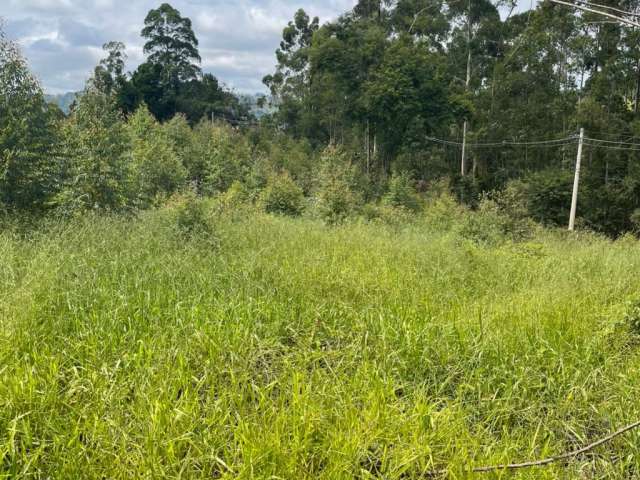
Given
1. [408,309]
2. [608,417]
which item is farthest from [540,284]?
[608,417]

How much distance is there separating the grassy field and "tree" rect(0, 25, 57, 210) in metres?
2.30

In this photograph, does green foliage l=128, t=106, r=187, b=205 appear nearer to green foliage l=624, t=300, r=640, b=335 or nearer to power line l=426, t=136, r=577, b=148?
green foliage l=624, t=300, r=640, b=335

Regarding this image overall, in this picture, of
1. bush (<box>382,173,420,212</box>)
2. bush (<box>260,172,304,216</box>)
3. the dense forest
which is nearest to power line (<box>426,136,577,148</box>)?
the dense forest

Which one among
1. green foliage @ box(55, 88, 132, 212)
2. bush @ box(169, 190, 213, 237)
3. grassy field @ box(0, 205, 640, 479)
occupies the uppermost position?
green foliage @ box(55, 88, 132, 212)

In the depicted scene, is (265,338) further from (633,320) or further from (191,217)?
(191,217)

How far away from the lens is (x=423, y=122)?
76.3 ft

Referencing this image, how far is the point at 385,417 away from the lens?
2281 mm

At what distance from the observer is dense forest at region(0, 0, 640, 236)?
58.6 ft

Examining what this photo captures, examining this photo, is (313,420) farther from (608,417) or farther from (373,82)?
(373,82)

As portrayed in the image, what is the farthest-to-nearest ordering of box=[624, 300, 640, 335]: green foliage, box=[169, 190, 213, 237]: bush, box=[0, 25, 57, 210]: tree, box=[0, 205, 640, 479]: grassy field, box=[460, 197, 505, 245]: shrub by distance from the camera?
box=[460, 197, 505, 245]: shrub, box=[0, 25, 57, 210]: tree, box=[169, 190, 213, 237]: bush, box=[624, 300, 640, 335]: green foliage, box=[0, 205, 640, 479]: grassy field

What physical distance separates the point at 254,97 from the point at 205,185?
2171 centimetres

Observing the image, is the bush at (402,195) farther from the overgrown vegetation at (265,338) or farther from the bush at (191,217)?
the bush at (191,217)

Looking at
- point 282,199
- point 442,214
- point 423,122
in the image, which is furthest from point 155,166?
point 423,122

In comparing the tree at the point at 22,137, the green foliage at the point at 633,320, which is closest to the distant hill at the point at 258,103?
the tree at the point at 22,137
